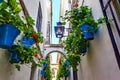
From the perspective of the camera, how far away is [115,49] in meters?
2.36

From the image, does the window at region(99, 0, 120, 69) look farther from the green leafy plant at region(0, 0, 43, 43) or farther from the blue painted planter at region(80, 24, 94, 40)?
the green leafy plant at region(0, 0, 43, 43)

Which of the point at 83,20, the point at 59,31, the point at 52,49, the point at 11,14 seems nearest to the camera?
the point at 11,14

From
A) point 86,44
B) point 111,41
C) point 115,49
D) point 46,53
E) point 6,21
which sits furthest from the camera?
point 46,53

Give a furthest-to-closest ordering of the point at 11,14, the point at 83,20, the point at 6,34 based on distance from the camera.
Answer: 1. the point at 83,20
2. the point at 11,14
3. the point at 6,34

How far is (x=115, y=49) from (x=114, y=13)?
615 mm

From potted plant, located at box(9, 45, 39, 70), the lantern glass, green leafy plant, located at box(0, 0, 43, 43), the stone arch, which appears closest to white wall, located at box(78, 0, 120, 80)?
potted plant, located at box(9, 45, 39, 70)

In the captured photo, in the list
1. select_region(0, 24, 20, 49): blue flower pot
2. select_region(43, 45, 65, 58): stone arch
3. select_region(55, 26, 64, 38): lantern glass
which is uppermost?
select_region(43, 45, 65, 58): stone arch

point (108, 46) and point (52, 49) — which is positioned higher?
point (52, 49)

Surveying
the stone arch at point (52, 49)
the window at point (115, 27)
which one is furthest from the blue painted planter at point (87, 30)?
the stone arch at point (52, 49)

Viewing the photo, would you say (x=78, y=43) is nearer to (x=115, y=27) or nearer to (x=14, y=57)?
(x=115, y=27)

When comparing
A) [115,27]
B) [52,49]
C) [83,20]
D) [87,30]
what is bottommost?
[115,27]

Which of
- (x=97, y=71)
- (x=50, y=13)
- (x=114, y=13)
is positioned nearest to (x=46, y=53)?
(x=50, y=13)

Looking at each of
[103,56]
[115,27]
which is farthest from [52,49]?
[115,27]

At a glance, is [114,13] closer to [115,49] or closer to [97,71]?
[115,49]
